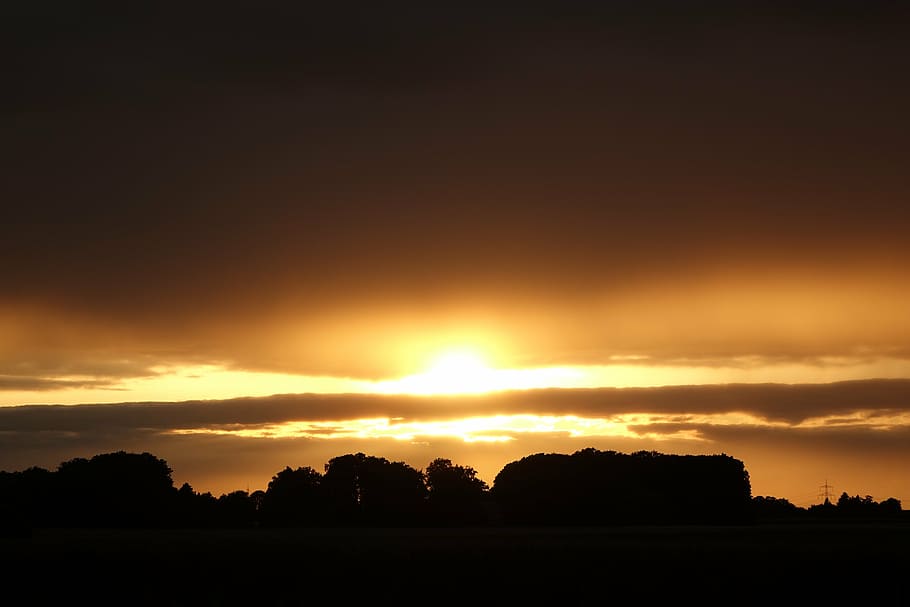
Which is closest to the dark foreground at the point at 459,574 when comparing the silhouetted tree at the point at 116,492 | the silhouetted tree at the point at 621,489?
the silhouetted tree at the point at 116,492

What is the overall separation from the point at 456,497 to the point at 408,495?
7.27 metres

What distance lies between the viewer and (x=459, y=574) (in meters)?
70.5

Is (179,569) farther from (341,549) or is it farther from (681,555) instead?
(681,555)

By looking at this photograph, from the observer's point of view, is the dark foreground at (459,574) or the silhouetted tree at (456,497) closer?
the dark foreground at (459,574)

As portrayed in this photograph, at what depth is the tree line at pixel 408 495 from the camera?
463 feet

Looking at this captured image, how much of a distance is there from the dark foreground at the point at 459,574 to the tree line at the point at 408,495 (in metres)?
A: 61.7

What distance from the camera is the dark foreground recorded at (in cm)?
6781

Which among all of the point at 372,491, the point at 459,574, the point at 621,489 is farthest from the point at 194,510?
the point at 459,574

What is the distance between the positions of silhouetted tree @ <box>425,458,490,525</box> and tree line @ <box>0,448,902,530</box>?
0.16m

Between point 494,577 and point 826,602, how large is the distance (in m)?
19.1

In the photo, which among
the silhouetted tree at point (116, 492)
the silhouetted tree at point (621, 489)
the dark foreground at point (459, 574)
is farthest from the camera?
the silhouetted tree at point (621, 489)

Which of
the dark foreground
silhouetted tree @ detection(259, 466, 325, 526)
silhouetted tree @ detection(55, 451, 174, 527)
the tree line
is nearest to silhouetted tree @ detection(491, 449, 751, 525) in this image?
the tree line

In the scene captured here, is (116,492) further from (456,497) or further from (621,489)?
(621,489)

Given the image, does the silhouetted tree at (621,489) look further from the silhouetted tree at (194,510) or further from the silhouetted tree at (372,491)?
the silhouetted tree at (194,510)
